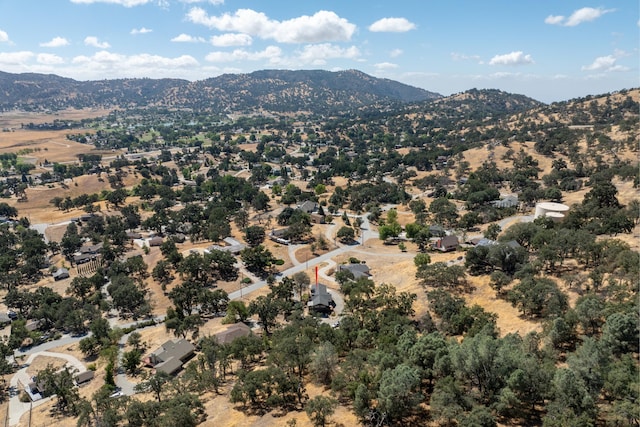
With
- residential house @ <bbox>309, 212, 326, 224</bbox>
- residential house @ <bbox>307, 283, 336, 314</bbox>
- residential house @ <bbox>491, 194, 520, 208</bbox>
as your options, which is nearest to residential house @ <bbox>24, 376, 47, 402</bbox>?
residential house @ <bbox>307, 283, 336, 314</bbox>

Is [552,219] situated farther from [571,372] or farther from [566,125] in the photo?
[566,125]

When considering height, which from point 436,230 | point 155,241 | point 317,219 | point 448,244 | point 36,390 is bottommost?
point 36,390

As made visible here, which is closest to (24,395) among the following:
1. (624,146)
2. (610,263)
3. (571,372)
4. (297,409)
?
(297,409)

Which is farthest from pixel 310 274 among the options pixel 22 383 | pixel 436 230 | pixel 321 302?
pixel 22 383

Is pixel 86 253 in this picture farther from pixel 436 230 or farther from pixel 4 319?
pixel 436 230

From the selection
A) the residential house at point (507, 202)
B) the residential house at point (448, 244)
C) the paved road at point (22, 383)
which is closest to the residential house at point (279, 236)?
the residential house at point (448, 244)

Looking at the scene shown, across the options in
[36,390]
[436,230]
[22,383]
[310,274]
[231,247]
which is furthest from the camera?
[231,247]
